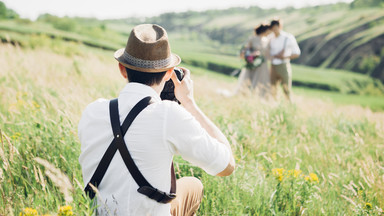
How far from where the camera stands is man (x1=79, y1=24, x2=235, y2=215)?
1.51 meters

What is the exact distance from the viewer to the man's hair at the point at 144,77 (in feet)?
5.56

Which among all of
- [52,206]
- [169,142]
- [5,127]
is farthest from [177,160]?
[5,127]

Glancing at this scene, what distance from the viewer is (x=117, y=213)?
1.63 m

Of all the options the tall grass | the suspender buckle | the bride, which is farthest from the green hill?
the suspender buckle

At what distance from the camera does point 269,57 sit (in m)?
7.88

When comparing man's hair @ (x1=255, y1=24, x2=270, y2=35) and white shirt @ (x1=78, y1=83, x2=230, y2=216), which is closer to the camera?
white shirt @ (x1=78, y1=83, x2=230, y2=216)

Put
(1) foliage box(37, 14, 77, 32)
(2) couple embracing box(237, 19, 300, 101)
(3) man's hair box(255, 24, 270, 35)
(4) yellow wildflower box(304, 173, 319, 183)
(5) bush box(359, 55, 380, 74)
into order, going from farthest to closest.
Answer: (1) foliage box(37, 14, 77, 32)
(5) bush box(359, 55, 380, 74)
(3) man's hair box(255, 24, 270, 35)
(2) couple embracing box(237, 19, 300, 101)
(4) yellow wildflower box(304, 173, 319, 183)

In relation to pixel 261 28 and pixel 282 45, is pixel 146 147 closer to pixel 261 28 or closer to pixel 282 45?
pixel 282 45

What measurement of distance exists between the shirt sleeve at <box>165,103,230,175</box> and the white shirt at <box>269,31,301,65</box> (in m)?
6.17

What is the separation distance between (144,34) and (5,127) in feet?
8.26

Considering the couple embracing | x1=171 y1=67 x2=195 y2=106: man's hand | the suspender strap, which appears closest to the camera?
the suspender strap

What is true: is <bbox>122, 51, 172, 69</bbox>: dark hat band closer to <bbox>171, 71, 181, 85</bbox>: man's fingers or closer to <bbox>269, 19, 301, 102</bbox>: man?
<bbox>171, 71, 181, 85</bbox>: man's fingers

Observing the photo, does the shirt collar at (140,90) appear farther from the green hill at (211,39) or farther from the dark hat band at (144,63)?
the green hill at (211,39)

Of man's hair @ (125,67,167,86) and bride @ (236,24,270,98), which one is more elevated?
man's hair @ (125,67,167,86)
